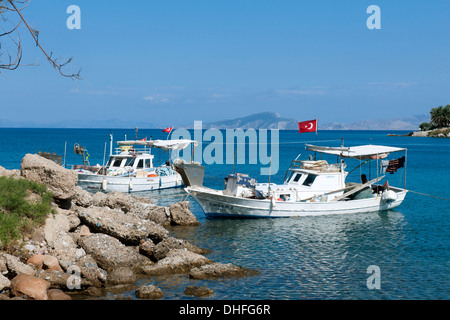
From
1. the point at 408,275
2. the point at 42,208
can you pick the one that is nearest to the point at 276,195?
the point at 408,275

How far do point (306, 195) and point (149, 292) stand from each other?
51.5 feet

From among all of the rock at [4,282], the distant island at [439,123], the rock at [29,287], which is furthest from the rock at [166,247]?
the distant island at [439,123]

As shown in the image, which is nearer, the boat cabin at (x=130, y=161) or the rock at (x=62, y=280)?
the rock at (x=62, y=280)

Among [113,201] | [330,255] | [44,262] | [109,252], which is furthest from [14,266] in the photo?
[330,255]

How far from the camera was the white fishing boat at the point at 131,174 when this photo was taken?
116 feet

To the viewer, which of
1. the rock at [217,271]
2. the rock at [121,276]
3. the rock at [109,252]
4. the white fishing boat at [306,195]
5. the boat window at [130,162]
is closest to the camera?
the rock at [121,276]

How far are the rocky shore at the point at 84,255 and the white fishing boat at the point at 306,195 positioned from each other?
24.2 feet

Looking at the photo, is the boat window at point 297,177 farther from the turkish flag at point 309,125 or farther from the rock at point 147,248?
the rock at point 147,248

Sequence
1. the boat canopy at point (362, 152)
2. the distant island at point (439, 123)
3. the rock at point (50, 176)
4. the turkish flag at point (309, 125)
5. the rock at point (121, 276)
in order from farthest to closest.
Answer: the distant island at point (439, 123)
the boat canopy at point (362, 152)
the turkish flag at point (309, 125)
the rock at point (50, 176)
the rock at point (121, 276)

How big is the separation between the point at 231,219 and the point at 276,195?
3.00m

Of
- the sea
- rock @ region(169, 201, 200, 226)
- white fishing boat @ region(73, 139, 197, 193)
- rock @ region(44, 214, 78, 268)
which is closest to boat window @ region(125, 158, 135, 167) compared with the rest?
white fishing boat @ region(73, 139, 197, 193)

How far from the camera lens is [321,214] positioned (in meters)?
25.4
